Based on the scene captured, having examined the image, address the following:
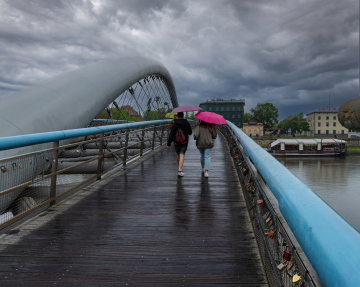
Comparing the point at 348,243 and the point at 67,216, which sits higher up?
the point at 348,243

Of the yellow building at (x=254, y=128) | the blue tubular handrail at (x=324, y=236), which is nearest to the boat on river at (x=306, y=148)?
the yellow building at (x=254, y=128)

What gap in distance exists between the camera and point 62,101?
788 centimetres

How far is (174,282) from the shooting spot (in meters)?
1.87

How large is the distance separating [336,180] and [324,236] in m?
42.3

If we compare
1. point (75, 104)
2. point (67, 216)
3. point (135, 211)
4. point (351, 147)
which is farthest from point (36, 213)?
point (351, 147)

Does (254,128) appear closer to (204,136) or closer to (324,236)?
(204,136)

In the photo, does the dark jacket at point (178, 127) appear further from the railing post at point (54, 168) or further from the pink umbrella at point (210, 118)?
the railing post at point (54, 168)

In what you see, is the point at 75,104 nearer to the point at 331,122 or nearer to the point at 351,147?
the point at 351,147

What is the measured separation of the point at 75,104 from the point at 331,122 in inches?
4448

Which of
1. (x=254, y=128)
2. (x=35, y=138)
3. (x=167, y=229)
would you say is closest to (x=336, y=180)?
(x=167, y=229)

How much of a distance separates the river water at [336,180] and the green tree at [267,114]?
45757mm

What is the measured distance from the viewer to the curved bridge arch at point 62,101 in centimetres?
649

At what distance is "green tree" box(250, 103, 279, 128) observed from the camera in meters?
107

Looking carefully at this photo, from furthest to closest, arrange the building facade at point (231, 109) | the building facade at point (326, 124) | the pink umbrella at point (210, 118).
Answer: the building facade at point (326, 124)
the building facade at point (231, 109)
the pink umbrella at point (210, 118)
